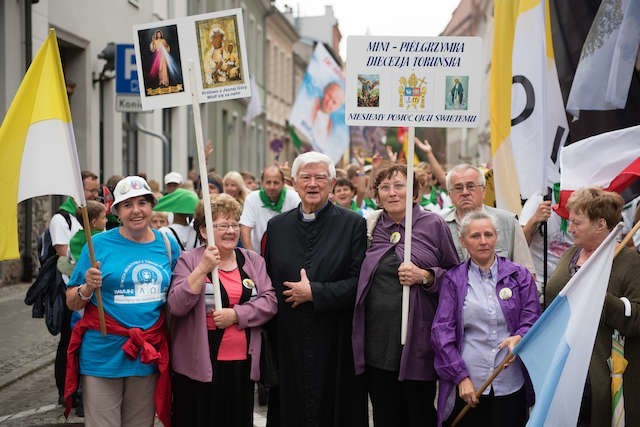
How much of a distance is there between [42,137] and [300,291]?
66.0 inches

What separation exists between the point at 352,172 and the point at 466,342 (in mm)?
5824

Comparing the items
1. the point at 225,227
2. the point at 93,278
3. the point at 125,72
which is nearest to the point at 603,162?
the point at 225,227

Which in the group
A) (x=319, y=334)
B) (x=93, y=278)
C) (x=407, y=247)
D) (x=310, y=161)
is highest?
(x=310, y=161)

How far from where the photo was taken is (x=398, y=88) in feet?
17.2

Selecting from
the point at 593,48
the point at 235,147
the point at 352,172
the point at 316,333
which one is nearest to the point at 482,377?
the point at 316,333

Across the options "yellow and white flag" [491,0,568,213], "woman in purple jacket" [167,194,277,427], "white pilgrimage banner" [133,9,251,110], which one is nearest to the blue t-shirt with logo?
"woman in purple jacket" [167,194,277,427]

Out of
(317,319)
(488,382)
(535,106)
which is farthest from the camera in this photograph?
(535,106)

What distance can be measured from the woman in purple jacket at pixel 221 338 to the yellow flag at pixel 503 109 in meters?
2.06

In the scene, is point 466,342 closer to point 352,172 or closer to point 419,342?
point 419,342

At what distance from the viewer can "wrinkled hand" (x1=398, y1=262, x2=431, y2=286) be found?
481 centimetres

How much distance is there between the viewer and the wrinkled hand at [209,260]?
4.75 metres

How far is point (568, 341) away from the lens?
4.10m

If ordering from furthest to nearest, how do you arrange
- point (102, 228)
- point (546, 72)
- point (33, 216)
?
point (33, 216)
point (102, 228)
point (546, 72)

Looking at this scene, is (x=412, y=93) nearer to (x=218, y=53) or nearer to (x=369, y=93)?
(x=369, y=93)
